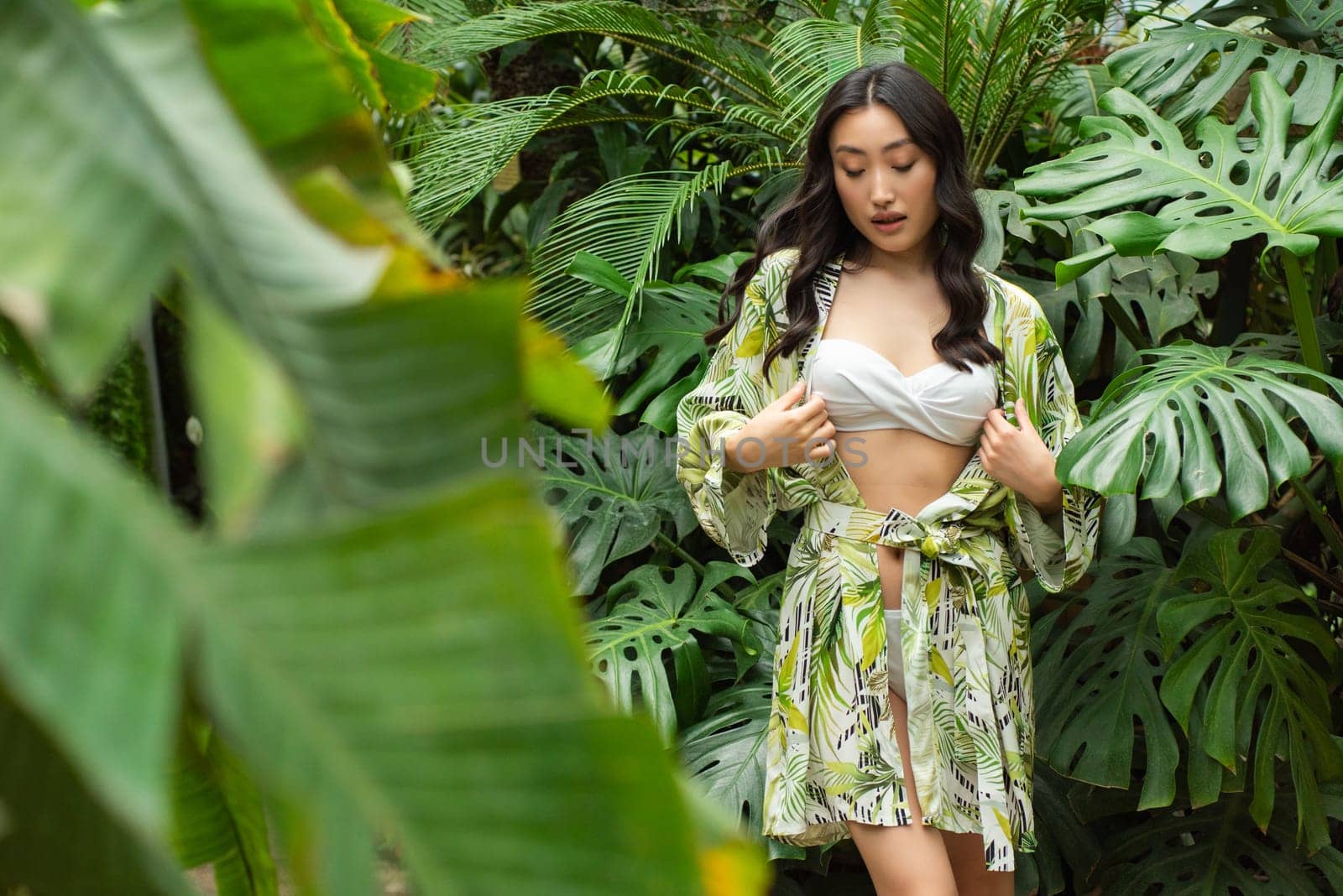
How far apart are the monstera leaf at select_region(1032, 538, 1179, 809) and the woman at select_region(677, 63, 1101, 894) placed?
0.29m

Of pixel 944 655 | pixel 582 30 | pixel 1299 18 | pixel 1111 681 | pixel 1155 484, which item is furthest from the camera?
pixel 582 30

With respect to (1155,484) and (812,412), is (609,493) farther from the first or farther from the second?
(1155,484)

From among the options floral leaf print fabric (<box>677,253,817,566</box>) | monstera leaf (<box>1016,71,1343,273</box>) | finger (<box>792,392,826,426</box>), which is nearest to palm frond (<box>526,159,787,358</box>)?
floral leaf print fabric (<box>677,253,817,566</box>)

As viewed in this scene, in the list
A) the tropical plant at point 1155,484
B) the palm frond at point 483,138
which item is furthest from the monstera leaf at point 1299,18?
the palm frond at point 483,138

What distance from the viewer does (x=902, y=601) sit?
161 centimetres

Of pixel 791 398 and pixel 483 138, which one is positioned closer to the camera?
pixel 791 398

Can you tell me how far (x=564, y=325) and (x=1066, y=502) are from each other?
1241 millimetres

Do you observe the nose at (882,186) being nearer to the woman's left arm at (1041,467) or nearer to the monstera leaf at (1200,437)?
the woman's left arm at (1041,467)

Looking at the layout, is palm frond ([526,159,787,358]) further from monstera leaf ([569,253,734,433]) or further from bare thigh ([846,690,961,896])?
bare thigh ([846,690,961,896])

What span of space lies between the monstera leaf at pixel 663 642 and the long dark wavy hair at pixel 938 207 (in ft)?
2.03

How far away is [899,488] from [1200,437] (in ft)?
1.28

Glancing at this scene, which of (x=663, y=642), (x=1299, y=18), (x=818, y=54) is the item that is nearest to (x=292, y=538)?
(x=663, y=642)

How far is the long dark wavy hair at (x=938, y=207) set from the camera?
5.31 ft

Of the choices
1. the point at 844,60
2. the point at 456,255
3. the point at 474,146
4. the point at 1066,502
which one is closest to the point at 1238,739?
the point at 1066,502
